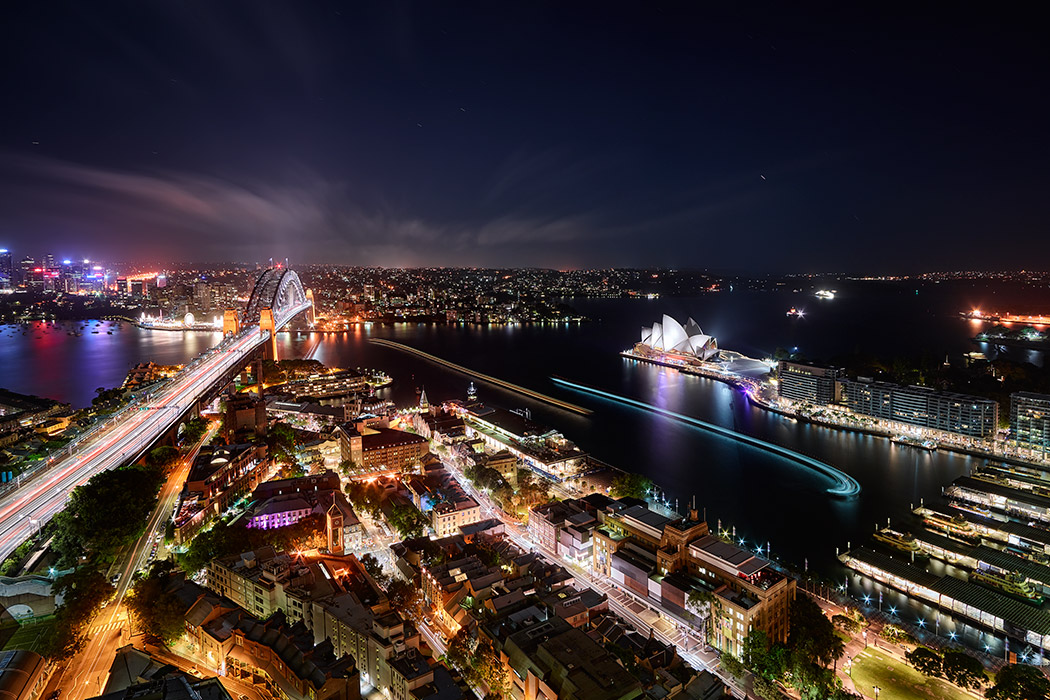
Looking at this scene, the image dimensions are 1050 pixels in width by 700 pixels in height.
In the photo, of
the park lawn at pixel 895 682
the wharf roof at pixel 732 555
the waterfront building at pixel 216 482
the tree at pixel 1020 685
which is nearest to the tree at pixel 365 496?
the waterfront building at pixel 216 482

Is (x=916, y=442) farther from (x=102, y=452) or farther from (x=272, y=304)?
(x=272, y=304)

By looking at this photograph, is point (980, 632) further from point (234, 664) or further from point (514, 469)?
point (234, 664)

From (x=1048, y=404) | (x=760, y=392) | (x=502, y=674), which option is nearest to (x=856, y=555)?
(x=502, y=674)

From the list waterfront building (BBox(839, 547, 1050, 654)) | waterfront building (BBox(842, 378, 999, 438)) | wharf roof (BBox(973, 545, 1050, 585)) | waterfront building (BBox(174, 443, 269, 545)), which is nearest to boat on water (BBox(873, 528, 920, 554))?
waterfront building (BBox(839, 547, 1050, 654))

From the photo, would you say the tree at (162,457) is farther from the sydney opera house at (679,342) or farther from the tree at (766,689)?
the sydney opera house at (679,342)

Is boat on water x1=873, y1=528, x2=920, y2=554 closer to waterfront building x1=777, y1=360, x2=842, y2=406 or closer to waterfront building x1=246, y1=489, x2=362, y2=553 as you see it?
waterfront building x1=777, y1=360, x2=842, y2=406

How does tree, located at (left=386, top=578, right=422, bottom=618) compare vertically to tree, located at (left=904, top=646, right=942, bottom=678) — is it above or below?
above
